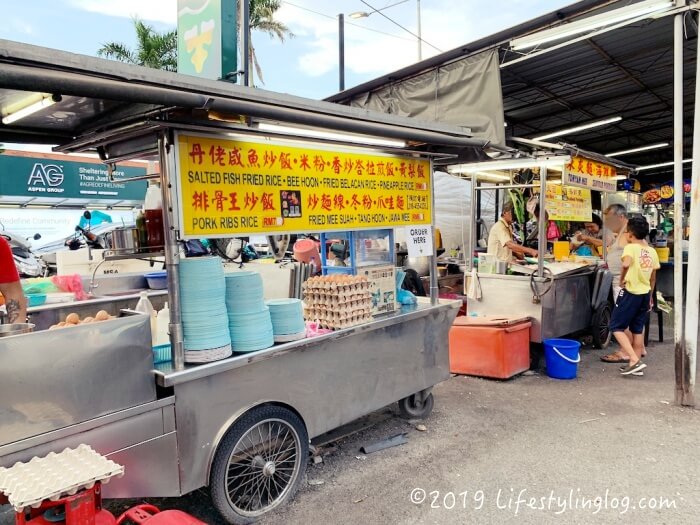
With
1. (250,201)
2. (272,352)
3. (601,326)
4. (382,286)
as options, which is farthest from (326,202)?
(601,326)

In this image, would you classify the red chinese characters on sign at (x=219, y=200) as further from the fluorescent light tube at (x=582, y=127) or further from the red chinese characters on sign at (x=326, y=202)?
the fluorescent light tube at (x=582, y=127)

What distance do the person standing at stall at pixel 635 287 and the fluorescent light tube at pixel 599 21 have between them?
2297 millimetres

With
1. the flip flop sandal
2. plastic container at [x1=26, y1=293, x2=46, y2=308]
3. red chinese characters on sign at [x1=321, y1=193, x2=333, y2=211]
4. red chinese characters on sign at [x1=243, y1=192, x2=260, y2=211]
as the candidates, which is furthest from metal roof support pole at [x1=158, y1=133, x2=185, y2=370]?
the flip flop sandal

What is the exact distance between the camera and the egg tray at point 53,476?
→ 187 cm

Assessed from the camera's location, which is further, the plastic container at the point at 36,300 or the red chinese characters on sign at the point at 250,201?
the plastic container at the point at 36,300

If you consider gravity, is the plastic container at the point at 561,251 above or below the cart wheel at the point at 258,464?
above

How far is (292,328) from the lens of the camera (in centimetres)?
332

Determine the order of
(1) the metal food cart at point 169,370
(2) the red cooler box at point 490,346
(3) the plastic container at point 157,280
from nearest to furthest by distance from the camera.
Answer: (1) the metal food cart at point 169,370, (3) the plastic container at point 157,280, (2) the red cooler box at point 490,346

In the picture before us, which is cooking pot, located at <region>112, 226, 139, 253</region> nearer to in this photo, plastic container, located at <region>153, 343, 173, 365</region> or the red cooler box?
plastic container, located at <region>153, 343, 173, 365</region>

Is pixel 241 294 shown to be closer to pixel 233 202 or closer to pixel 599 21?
pixel 233 202

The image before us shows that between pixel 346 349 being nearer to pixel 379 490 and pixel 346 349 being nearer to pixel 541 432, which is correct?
pixel 379 490

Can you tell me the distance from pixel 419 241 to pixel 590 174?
396 cm

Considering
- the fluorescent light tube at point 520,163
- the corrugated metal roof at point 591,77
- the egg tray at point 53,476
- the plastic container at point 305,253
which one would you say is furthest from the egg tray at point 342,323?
the corrugated metal roof at point 591,77

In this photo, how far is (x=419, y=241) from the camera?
177 inches
